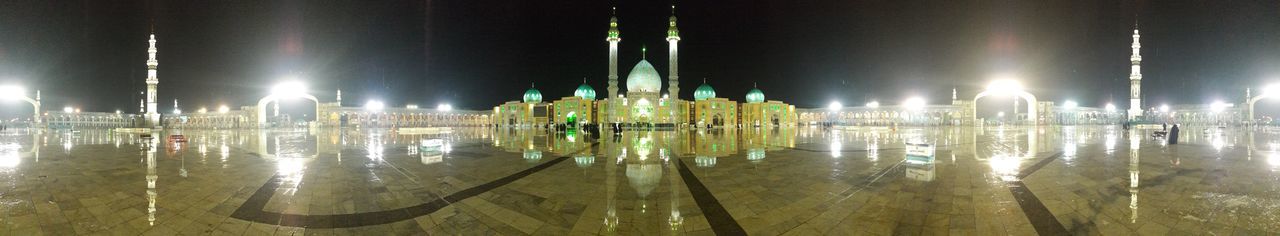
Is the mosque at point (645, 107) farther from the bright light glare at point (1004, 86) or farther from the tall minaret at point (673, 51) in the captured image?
the bright light glare at point (1004, 86)

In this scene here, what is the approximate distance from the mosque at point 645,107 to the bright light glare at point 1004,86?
24.9 meters

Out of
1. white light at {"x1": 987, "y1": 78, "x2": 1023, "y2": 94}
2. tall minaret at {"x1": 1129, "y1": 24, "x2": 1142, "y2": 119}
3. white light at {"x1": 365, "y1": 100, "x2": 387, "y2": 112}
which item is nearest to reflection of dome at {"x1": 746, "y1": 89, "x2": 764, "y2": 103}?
white light at {"x1": 987, "y1": 78, "x2": 1023, "y2": 94}

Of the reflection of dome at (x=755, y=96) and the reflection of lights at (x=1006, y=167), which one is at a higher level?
the reflection of dome at (x=755, y=96)

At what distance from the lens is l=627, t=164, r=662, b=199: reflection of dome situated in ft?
22.4

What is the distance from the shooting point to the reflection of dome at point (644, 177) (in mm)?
6820

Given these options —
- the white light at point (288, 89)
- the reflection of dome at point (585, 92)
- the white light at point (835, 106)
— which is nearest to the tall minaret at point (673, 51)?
the reflection of dome at point (585, 92)

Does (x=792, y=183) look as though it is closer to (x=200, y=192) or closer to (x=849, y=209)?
(x=849, y=209)

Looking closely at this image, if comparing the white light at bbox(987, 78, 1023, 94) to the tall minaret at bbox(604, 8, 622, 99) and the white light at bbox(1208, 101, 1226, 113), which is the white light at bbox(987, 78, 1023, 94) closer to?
the white light at bbox(1208, 101, 1226, 113)

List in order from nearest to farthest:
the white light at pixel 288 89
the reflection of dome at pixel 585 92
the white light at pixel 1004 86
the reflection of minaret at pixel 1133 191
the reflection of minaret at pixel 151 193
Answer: the reflection of minaret at pixel 1133 191
the reflection of minaret at pixel 151 193
the white light at pixel 288 89
the white light at pixel 1004 86
the reflection of dome at pixel 585 92

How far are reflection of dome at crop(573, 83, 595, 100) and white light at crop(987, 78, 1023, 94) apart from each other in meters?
50.4

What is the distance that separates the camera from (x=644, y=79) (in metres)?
58.1

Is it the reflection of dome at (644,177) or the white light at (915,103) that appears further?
the white light at (915,103)

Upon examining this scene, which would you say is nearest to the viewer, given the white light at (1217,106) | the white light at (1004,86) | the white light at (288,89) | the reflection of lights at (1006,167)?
the reflection of lights at (1006,167)

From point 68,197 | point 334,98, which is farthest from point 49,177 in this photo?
point 334,98
